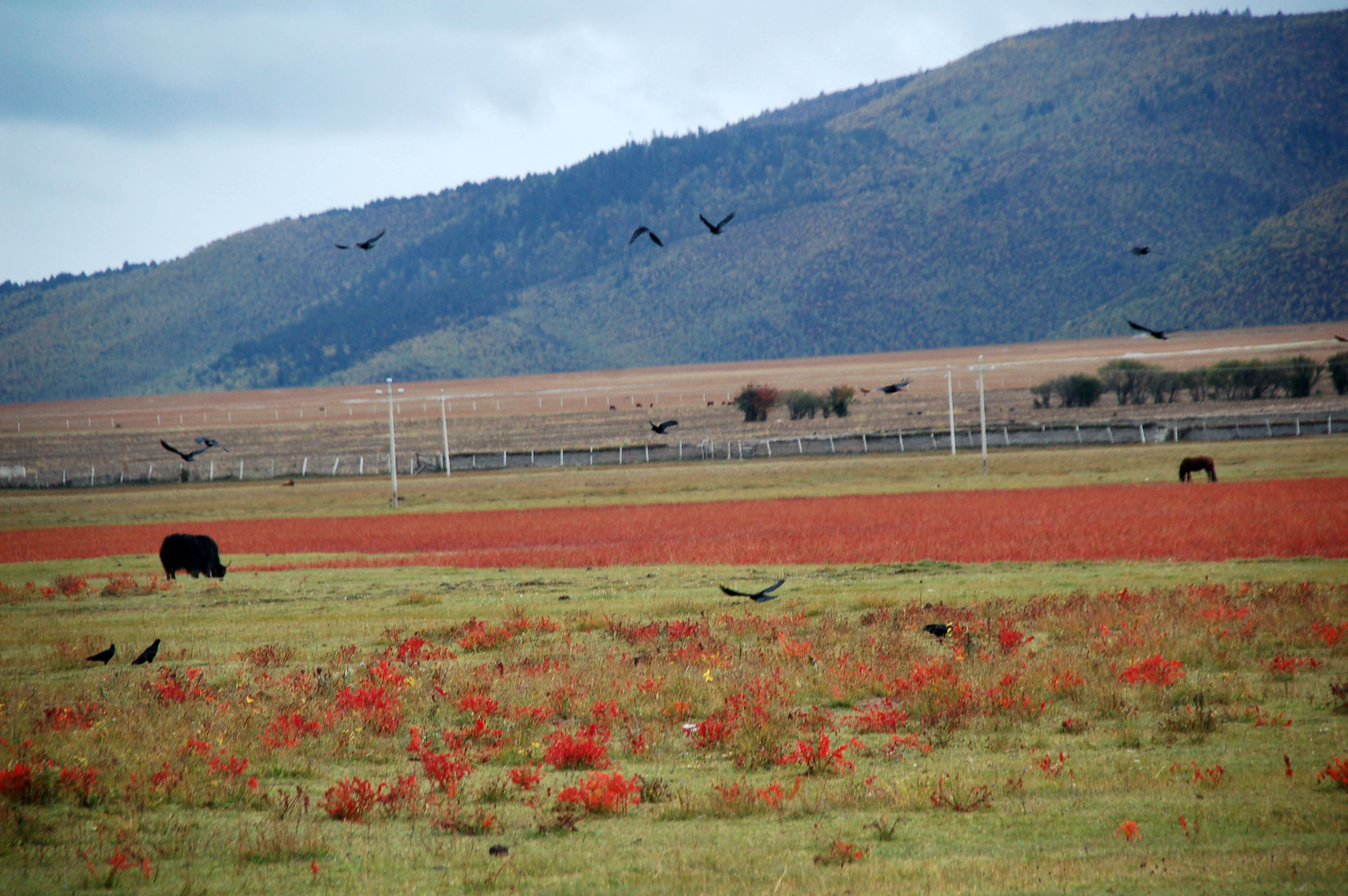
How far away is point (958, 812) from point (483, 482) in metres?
55.7

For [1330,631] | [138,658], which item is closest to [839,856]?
[1330,631]

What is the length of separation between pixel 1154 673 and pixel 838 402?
8670 centimetres

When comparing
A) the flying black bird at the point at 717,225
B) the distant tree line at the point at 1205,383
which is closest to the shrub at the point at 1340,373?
the distant tree line at the point at 1205,383

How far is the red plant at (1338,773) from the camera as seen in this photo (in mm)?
8359

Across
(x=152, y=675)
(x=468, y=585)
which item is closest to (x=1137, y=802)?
(x=152, y=675)

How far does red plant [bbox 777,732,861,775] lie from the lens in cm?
949

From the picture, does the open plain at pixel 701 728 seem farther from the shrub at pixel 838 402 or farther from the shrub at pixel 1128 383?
the shrub at pixel 1128 383

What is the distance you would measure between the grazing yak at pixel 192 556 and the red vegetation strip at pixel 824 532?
5.09ft

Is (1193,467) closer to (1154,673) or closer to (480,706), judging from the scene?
(1154,673)

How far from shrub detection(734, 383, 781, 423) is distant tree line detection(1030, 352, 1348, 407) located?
22118 mm

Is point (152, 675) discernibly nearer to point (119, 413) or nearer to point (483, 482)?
→ point (483, 482)

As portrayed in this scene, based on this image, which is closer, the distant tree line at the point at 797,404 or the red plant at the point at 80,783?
the red plant at the point at 80,783

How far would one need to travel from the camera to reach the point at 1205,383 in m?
92.4

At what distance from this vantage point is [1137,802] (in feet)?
27.8
